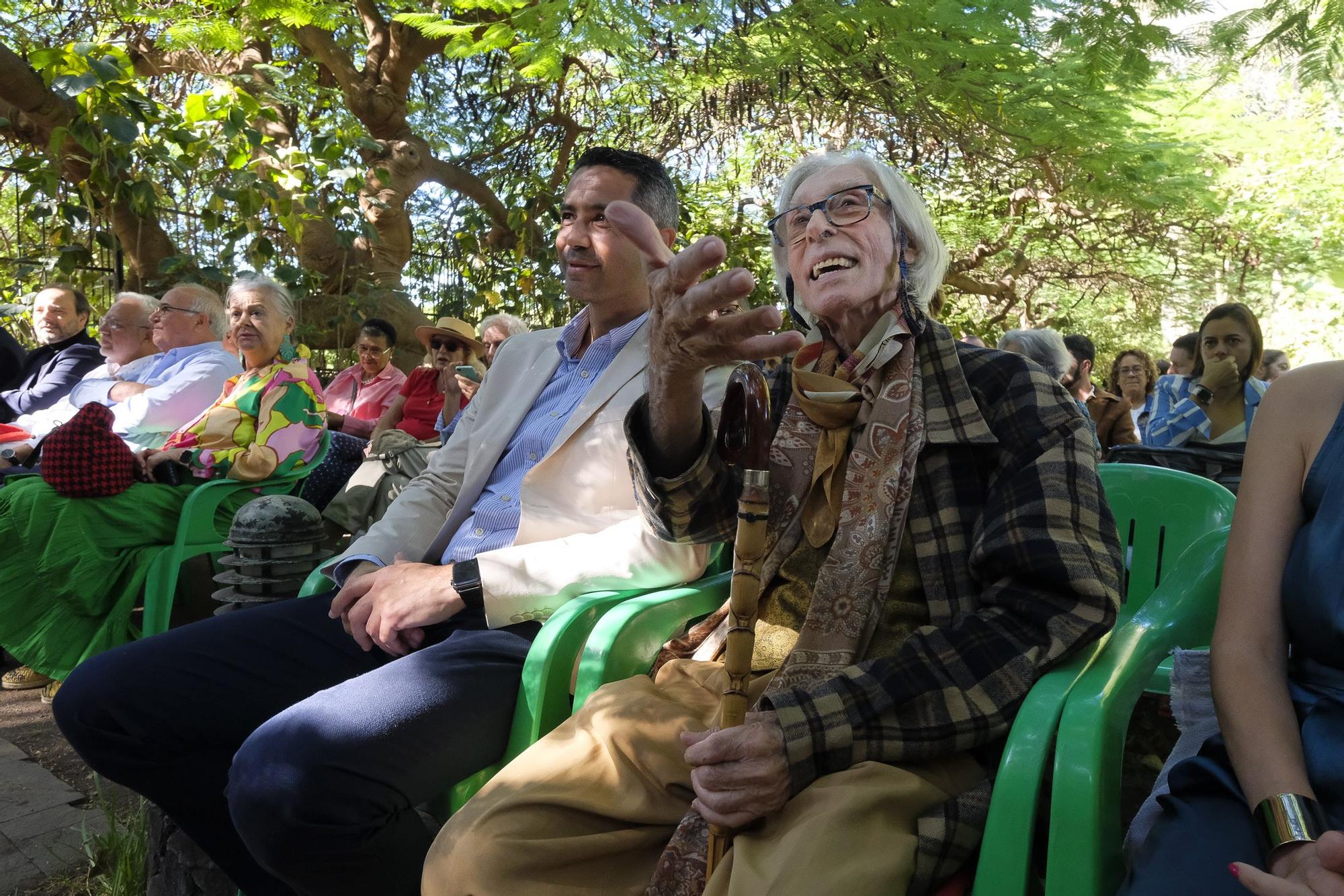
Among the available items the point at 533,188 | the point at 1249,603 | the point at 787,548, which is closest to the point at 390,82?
the point at 533,188

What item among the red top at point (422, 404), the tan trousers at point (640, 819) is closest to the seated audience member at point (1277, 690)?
the tan trousers at point (640, 819)

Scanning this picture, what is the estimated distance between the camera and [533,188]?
8.32m

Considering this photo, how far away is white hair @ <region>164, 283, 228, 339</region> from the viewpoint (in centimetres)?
459

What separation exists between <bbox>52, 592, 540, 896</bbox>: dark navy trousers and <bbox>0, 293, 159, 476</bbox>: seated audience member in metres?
3.32

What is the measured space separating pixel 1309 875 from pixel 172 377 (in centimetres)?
461

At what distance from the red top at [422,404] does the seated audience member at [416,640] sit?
383 cm

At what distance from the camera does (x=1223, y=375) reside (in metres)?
4.18

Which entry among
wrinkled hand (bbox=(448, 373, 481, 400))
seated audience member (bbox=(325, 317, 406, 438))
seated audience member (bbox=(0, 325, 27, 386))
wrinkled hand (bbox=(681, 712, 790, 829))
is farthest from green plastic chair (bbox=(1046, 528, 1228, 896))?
seated audience member (bbox=(0, 325, 27, 386))

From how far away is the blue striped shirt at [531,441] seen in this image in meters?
2.23

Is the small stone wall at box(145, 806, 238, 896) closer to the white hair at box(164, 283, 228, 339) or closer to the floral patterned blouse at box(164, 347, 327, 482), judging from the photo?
the floral patterned blouse at box(164, 347, 327, 482)

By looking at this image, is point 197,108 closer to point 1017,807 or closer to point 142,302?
point 142,302

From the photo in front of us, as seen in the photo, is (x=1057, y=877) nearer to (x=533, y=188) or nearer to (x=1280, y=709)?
(x=1280, y=709)

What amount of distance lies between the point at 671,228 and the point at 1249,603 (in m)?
1.64

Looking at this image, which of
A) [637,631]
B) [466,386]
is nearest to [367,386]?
[466,386]
